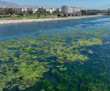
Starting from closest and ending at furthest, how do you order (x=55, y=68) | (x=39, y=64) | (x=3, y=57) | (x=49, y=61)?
(x=55, y=68) < (x=39, y=64) < (x=49, y=61) < (x=3, y=57)

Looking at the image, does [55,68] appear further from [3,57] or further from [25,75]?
[3,57]

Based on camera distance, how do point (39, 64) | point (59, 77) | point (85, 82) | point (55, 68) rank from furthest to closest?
point (39, 64) → point (55, 68) → point (59, 77) → point (85, 82)

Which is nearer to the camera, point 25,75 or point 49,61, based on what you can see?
point 25,75

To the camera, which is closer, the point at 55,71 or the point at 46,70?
the point at 55,71

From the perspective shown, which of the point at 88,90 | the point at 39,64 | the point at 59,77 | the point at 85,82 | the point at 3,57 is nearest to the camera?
the point at 88,90

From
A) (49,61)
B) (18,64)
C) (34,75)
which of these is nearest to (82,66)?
(49,61)

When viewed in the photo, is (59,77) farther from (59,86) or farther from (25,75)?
(25,75)

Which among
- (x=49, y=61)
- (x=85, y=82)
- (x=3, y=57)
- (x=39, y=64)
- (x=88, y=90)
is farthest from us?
(x=3, y=57)

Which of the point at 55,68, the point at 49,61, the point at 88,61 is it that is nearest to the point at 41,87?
the point at 55,68

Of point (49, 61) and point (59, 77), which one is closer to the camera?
point (59, 77)
